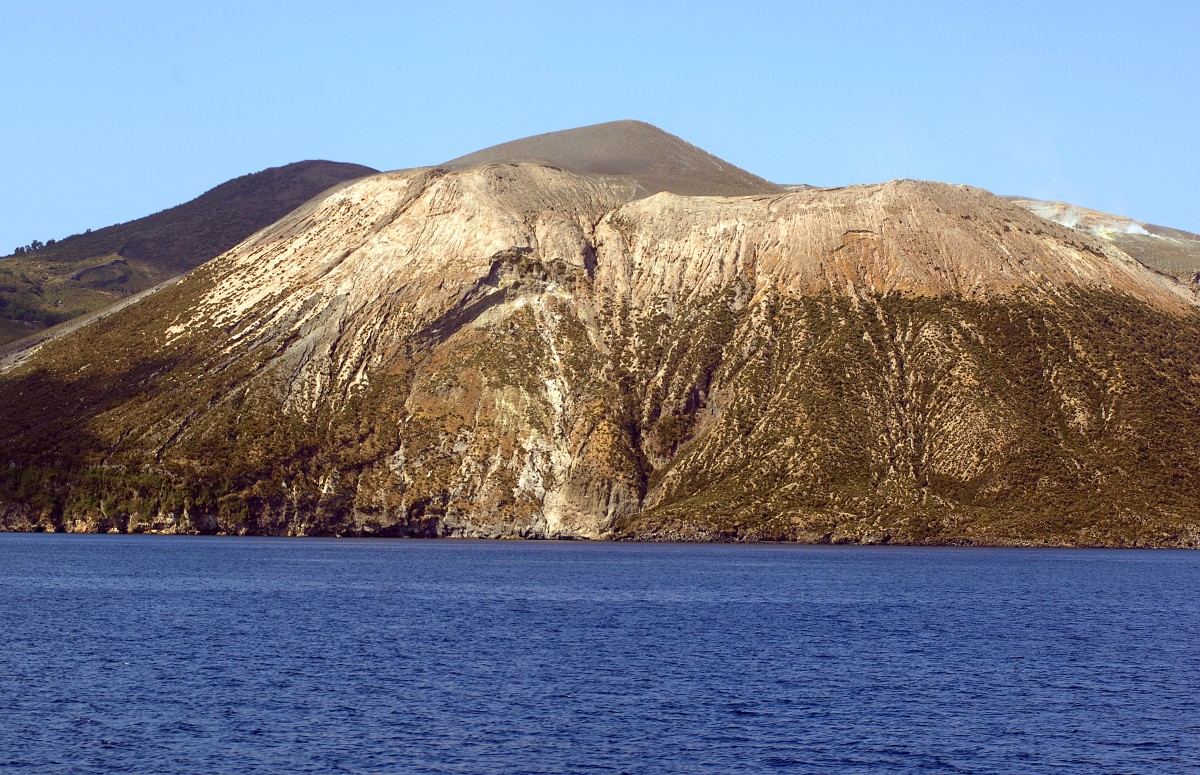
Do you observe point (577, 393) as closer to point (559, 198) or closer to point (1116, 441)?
point (559, 198)

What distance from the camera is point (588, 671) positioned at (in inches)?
2096

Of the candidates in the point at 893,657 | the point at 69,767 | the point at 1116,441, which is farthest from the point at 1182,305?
the point at 69,767

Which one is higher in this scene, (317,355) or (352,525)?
(317,355)

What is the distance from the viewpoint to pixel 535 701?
155 feet

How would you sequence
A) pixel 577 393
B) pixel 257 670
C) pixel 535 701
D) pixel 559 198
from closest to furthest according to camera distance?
1. pixel 535 701
2. pixel 257 670
3. pixel 577 393
4. pixel 559 198

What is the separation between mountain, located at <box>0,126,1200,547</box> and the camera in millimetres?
128500

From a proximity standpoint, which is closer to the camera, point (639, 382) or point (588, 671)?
point (588, 671)

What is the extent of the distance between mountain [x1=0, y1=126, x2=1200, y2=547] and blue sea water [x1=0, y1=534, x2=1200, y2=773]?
32.3m

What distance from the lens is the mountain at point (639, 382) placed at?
5059 inches

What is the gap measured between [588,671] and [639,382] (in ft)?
316

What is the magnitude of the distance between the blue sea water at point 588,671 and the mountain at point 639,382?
106 ft

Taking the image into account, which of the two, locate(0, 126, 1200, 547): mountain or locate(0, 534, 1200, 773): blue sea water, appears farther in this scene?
locate(0, 126, 1200, 547): mountain

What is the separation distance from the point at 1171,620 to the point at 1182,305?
96.7 metres

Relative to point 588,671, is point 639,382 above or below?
above
